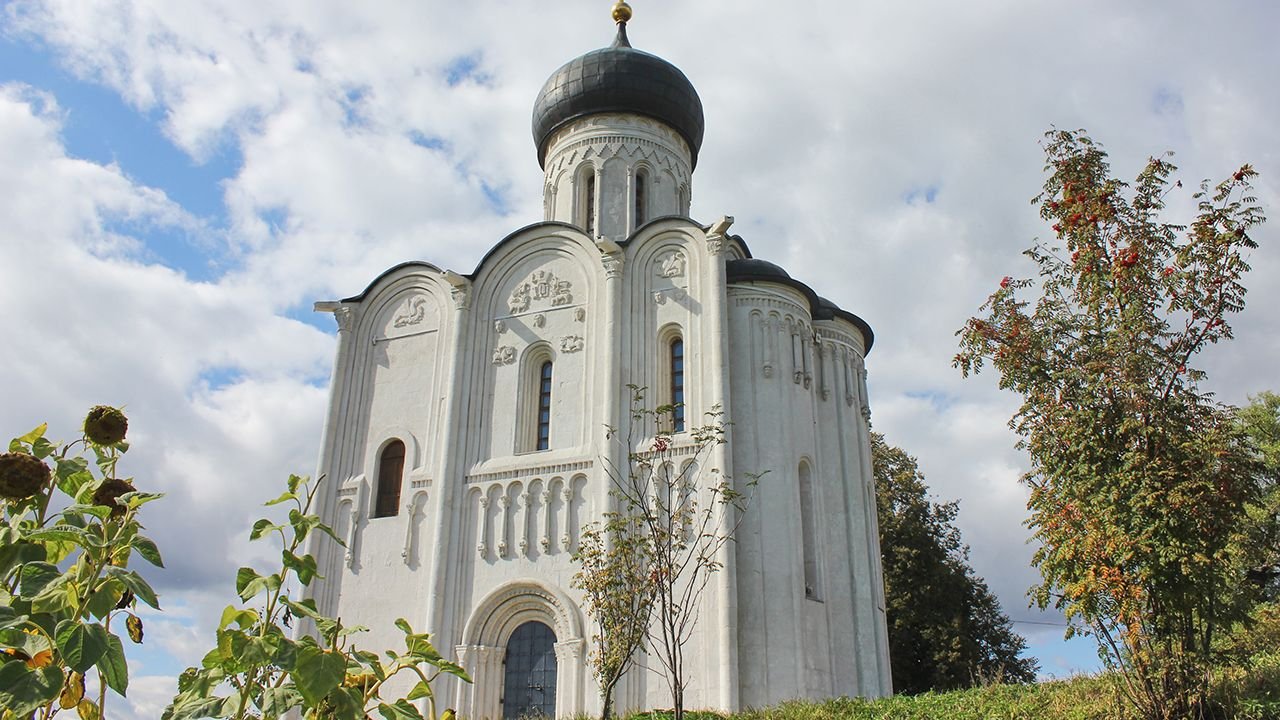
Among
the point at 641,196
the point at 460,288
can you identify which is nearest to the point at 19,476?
the point at 460,288

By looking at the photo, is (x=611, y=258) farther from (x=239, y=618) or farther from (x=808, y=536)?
(x=239, y=618)

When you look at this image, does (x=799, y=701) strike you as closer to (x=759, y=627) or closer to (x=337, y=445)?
(x=759, y=627)

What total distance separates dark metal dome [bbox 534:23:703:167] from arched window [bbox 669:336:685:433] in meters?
6.13

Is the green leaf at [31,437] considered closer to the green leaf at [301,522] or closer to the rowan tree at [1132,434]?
the green leaf at [301,522]

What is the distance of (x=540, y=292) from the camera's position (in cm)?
1662

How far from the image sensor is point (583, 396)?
15297mm

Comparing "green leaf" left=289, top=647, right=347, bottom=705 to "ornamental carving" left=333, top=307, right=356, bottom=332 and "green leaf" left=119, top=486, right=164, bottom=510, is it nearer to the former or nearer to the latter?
"green leaf" left=119, top=486, right=164, bottom=510

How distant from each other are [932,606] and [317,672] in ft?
68.1

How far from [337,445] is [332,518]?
1.32 m

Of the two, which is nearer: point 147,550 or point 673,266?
point 147,550

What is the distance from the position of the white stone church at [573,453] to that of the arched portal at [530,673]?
0.03 m

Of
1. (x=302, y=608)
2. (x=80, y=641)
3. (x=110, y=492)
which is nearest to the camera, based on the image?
(x=80, y=641)

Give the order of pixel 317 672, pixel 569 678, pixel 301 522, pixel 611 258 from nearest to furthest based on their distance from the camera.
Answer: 1. pixel 317 672
2. pixel 301 522
3. pixel 569 678
4. pixel 611 258

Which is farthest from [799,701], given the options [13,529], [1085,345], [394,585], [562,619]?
[13,529]
